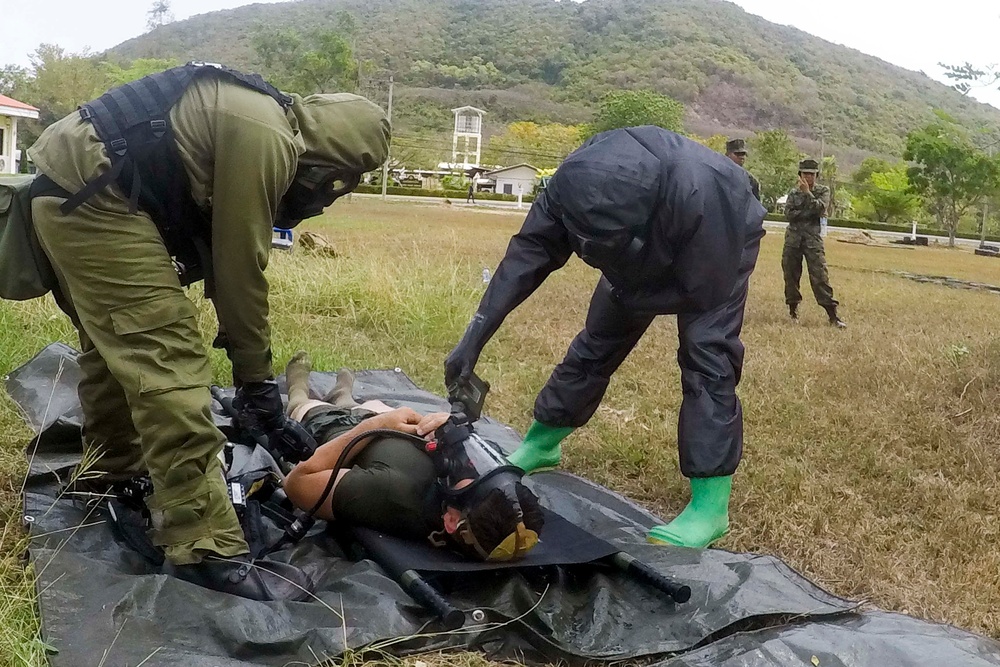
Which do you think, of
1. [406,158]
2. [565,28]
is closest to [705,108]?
[565,28]

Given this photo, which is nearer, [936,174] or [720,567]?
[720,567]

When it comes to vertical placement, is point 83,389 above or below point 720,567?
above

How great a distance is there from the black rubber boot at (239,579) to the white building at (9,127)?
9.31 meters

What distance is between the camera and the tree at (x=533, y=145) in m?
34.2

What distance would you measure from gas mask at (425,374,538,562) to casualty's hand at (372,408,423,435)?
0.15 metres

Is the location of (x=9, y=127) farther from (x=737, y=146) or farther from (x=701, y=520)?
(x=701, y=520)

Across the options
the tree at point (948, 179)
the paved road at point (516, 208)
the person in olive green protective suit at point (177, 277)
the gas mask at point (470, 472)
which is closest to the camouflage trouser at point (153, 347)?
the person in olive green protective suit at point (177, 277)

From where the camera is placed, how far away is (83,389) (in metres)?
2.56

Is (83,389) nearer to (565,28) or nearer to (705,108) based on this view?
(705,108)

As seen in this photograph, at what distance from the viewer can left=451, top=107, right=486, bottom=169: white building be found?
39.1 m

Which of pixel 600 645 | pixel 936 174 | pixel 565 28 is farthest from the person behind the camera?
pixel 565 28

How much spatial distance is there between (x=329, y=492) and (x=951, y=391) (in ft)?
12.0

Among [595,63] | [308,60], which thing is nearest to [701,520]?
[308,60]

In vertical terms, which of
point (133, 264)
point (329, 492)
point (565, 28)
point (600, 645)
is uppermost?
point (565, 28)
